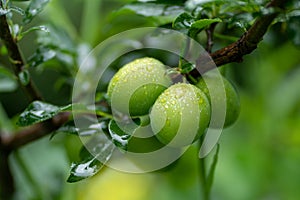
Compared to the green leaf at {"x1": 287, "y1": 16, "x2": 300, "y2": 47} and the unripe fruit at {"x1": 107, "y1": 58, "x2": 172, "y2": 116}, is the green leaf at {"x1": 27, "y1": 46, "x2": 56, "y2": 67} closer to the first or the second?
the unripe fruit at {"x1": 107, "y1": 58, "x2": 172, "y2": 116}

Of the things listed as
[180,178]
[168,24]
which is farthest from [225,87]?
[180,178]

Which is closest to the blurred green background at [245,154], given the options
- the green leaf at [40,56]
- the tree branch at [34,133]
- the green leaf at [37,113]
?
the tree branch at [34,133]

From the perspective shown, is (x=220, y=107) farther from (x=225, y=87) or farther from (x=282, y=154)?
(x=282, y=154)

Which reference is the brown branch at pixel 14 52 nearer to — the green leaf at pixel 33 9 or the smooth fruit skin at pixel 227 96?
the green leaf at pixel 33 9

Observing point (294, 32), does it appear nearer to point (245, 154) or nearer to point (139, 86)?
point (139, 86)

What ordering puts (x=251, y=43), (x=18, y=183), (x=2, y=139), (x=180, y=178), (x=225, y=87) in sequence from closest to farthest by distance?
(x=251, y=43) < (x=225, y=87) < (x=2, y=139) < (x=18, y=183) < (x=180, y=178)

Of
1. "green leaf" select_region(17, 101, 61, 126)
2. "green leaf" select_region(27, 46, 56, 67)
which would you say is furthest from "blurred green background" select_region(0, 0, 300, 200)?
"green leaf" select_region(17, 101, 61, 126)
